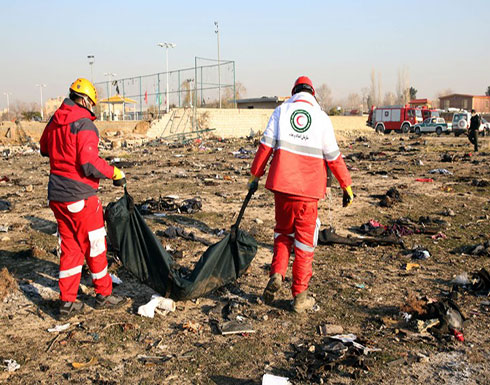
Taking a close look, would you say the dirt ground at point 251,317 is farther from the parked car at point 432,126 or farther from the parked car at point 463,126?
the parked car at point 432,126

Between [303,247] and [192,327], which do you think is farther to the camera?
[303,247]

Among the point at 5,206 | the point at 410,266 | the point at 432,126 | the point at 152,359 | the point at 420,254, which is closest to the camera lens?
the point at 152,359

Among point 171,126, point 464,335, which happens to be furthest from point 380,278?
point 171,126

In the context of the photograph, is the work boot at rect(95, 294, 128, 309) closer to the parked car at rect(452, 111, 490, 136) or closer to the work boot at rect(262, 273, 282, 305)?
the work boot at rect(262, 273, 282, 305)

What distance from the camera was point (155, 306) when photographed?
3617 millimetres

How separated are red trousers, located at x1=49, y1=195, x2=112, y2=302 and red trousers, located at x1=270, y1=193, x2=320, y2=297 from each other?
4.73ft

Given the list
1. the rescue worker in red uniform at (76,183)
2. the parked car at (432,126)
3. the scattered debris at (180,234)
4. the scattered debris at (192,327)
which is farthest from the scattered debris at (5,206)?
the parked car at (432,126)

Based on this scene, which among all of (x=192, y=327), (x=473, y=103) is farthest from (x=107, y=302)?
(x=473, y=103)

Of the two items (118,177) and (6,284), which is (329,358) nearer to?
(118,177)

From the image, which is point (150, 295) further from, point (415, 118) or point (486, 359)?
point (415, 118)

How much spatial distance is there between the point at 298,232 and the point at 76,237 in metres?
1.77

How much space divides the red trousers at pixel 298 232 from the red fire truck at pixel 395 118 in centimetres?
3159

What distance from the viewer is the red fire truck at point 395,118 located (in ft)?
108

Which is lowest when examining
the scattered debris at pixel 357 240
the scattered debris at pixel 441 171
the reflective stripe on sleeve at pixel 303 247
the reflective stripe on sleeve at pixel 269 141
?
the scattered debris at pixel 357 240
